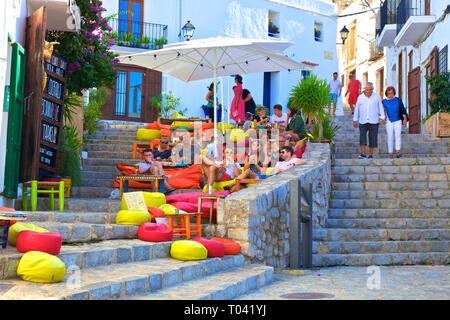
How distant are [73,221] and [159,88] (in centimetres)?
1991

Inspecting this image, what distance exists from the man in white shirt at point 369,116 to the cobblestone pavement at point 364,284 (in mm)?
5832

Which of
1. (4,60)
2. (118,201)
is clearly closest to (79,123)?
(118,201)

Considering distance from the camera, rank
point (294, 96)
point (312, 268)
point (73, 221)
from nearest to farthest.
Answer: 1. point (73, 221)
2. point (312, 268)
3. point (294, 96)

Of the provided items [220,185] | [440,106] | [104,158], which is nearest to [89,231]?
[220,185]

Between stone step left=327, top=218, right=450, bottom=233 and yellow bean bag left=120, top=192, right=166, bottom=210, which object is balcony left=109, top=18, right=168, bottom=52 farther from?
yellow bean bag left=120, top=192, right=166, bottom=210

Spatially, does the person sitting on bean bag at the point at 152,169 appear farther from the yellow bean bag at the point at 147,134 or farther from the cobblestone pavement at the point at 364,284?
the yellow bean bag at the point at 147,134

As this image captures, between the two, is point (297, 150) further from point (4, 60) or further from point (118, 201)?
point (4, 60)

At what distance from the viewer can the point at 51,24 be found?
13.4 meters

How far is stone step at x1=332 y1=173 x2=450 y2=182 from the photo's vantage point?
14.4 meters

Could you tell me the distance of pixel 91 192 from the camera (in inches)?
539

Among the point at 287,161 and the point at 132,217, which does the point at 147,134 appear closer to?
the point at 287,161

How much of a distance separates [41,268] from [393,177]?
9155 mm

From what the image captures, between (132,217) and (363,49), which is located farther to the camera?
(363,49)
